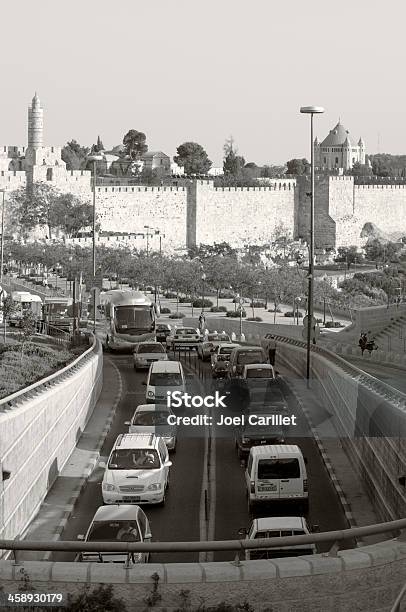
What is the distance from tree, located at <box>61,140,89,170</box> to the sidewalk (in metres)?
101

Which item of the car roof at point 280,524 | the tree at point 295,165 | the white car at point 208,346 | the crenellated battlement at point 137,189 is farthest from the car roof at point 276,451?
the tree at point 295,165

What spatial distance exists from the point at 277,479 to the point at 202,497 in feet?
4.17

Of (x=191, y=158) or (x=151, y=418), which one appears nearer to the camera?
(x=151, y=418)

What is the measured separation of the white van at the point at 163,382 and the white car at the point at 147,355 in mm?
5175

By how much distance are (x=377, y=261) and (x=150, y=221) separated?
15990 millimetres

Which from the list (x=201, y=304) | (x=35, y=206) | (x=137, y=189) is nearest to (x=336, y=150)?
(x=137, y=189)

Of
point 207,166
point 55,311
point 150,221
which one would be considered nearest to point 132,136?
point 207,166

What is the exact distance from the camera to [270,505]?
→ 13656mm

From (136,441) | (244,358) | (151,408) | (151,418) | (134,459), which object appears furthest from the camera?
(244,358)

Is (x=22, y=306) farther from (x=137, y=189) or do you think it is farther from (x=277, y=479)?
(x=137, y=189)

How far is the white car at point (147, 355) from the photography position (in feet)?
87.7

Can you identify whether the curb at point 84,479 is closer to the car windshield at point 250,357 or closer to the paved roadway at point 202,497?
the paved roadway at point 202,497

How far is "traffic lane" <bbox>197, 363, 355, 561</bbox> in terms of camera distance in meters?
13.3

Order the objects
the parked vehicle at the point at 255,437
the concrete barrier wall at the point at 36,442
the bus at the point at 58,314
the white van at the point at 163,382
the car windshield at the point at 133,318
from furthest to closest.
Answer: the bus at the point at 58,314 → the car windshield at the point at 133,318 → the white van at the point at 163,382 → the parked vehicle at the point at 255,437 → the concrete barrier wall at the point at 36,442
